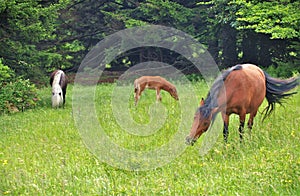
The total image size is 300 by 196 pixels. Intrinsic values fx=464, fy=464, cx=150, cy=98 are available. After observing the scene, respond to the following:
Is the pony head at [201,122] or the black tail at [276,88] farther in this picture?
the black tail at [276,88]

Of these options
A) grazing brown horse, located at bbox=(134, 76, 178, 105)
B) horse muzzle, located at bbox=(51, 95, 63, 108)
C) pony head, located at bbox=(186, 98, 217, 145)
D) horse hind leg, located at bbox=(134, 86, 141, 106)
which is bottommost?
horse muzzle, located at bbox=(51, 95, 63, 108)

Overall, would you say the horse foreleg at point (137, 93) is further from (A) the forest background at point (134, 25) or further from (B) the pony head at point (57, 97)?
(A) the forest background at point (134, 25)

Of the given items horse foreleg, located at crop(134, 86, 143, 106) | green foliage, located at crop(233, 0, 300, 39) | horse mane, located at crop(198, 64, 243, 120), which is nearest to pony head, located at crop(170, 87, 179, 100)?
horse foreleg, located at crop(134, 86, 143, 106)

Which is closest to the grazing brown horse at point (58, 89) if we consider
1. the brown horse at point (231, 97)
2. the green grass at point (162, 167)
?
the green grass at point (162, 167)

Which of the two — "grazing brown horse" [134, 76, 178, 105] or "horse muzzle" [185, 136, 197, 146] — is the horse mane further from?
"grazing brown horse" [134, 76, 178, 105]

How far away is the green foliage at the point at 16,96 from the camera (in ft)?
46.0

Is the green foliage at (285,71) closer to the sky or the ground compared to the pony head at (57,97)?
closer to the sky

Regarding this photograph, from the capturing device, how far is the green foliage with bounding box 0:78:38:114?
1402cm

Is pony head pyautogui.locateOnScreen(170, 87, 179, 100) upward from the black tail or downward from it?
downward

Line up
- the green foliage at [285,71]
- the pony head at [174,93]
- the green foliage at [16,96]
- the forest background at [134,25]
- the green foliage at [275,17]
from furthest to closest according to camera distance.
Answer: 1. the green foliage at [285,71]
2. the green foliage at [275,17]
3. the forest background at [134,25]
4. the pony head at [174,93]
5. the green foliage at [16,96]

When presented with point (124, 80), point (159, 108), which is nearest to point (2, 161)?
point (159, 108)

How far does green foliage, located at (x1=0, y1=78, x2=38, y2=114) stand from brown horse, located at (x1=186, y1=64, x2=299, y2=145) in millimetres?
7587

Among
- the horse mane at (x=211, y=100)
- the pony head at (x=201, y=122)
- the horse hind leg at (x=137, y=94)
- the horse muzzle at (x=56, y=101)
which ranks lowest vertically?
the horse muzzle at (x=56, y=101)

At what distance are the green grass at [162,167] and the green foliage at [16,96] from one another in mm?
2900
